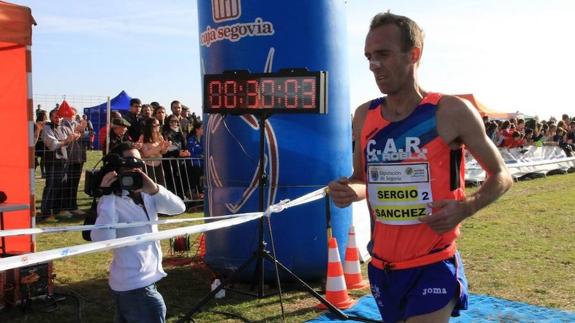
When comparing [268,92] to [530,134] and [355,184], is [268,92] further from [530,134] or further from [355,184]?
[530,134]

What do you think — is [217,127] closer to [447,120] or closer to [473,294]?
[473,294]

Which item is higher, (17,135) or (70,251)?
(17,135)

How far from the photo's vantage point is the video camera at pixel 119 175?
154 inches

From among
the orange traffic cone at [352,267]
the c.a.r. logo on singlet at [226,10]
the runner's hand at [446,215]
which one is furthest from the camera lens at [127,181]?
the orange traffic cone at [352,267]

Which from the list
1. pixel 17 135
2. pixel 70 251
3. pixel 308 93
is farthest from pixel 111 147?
pixel 70 251

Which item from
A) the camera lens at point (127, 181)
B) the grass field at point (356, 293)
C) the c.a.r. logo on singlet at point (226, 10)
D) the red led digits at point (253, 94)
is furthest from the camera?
the c.a.r. logo on singlet at point (226, 10)

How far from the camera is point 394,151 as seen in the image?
295 centimetres

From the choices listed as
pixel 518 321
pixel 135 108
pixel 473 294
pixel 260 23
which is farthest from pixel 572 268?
pixel 135 108

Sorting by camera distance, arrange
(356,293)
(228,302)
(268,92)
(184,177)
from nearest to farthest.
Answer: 1. (268,92)
2. (228,302)
3. (356,293)
4. (184,177)

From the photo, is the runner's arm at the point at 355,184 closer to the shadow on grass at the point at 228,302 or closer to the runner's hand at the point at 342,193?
the runner's hand at the point at 342,193

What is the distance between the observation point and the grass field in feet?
19.0

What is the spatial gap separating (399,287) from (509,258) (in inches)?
223

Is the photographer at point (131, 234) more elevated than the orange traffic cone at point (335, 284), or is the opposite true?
the photographer at point (131, 234)

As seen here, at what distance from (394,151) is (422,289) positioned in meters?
0.71
